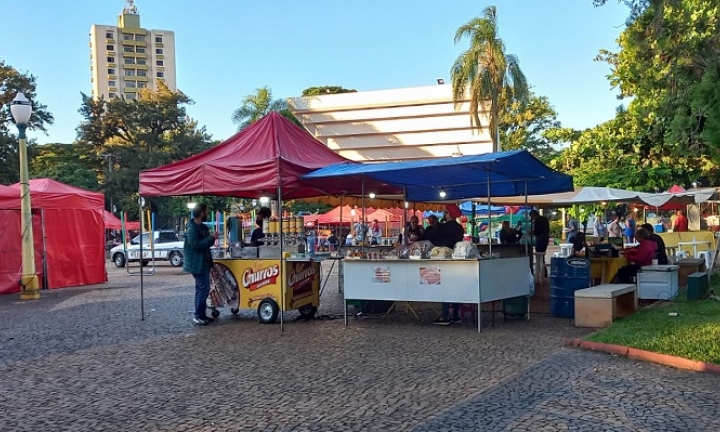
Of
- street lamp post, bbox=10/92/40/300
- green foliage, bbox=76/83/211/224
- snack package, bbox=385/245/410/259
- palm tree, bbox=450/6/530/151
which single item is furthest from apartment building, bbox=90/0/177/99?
snack package, bbox=385/245/410/259

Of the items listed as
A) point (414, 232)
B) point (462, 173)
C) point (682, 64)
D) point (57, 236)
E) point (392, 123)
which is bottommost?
point (414, 232)

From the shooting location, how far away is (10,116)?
41.2 meters

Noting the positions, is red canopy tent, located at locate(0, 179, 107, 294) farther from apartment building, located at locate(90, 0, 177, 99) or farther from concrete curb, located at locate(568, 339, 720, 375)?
apartment building, located at locate(90, 0, 177, 99)

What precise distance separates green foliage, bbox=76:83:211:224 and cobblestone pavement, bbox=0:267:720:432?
42782 mm

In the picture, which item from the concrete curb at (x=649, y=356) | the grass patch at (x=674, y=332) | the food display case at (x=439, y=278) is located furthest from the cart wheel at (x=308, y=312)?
the grass patch at (x=674, y=332)

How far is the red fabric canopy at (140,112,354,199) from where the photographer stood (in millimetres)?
9836

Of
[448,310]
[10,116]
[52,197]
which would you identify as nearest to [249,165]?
[448,310]

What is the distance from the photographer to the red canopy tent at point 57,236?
1656cm

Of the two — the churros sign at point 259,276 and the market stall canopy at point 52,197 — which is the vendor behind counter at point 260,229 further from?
the market stall canopy at point 52,197

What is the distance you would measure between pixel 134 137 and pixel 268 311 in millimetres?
47401

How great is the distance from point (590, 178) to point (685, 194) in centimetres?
1088

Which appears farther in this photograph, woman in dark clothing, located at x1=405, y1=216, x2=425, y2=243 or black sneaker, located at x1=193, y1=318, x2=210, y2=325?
woman in dark clothing, located at x1=405, y1=216, x2=425, y2=243

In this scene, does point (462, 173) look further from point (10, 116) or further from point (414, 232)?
point (10, 116)

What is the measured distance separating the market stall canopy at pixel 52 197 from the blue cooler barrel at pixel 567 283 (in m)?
13.6
